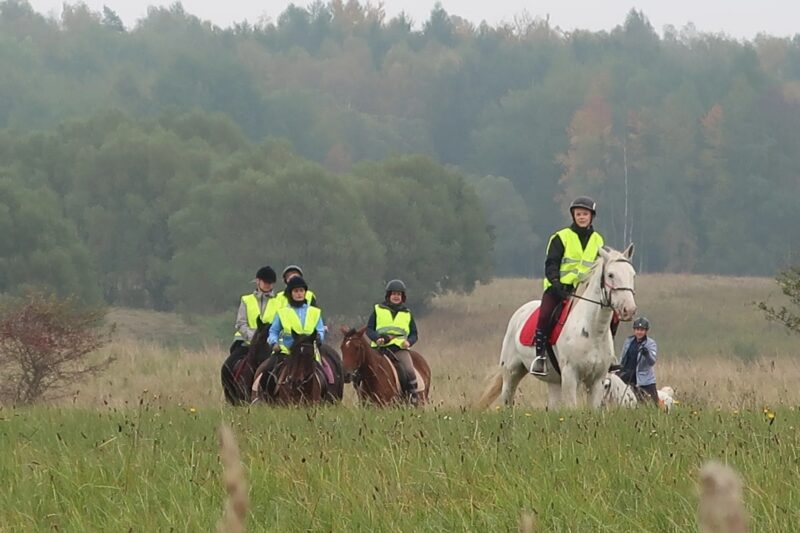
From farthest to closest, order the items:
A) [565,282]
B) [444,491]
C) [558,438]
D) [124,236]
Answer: [124,236] < [565,282] < [558,438] < [444,491]

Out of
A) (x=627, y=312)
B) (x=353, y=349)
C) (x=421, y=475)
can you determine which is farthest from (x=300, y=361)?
(x=421, y=475)

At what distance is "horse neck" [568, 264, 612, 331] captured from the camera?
42.9 feet

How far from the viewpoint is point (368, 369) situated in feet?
50.5

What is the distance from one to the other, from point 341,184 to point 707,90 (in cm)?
8991

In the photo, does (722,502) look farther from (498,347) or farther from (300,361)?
(498,347)

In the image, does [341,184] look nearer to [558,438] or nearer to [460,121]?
[558,438]

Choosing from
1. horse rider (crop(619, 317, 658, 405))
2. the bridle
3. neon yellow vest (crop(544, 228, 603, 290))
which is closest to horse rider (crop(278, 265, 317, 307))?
neon yellow vest (crop(544, 228, 603, 290))

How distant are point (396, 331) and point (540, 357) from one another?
9.79ft

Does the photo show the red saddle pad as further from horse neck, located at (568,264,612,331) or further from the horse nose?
the horse nose

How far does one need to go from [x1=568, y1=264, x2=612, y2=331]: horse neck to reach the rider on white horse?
0.19 metres

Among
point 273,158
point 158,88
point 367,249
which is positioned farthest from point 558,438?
point 158,88

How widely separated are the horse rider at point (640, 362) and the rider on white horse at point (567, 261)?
3.01m

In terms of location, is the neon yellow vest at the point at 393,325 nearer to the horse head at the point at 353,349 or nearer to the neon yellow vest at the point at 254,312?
the horse head at the point at 353,349

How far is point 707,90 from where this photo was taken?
147 meters
